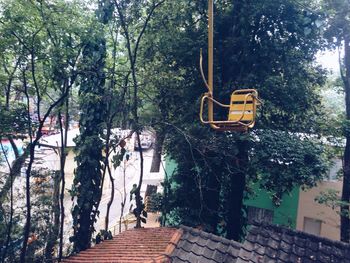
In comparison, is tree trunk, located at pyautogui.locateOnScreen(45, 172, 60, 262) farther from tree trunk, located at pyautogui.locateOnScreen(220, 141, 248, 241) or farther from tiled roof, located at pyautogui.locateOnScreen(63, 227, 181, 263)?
tree trunk, located at pyautogui.locateOnScreen(220, 141, 248, 241)

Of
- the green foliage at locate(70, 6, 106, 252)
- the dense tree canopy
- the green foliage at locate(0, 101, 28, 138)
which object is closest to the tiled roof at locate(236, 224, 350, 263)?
the dense tree canopy

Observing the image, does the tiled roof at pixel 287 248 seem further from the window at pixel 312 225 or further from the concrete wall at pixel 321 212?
the window at pixel 312 225

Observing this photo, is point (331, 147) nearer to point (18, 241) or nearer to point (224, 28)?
point (224, 28)

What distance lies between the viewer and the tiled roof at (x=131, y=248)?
16.7 feet

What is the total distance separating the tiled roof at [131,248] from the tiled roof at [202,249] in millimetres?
203

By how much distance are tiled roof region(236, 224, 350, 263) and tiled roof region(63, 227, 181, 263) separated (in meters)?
1.07

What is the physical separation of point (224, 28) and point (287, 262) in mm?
5939

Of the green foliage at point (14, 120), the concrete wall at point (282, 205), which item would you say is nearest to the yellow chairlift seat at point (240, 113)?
the green foliage at point (14, 120)

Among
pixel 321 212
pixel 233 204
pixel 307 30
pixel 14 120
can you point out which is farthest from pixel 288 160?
pixel 14 120

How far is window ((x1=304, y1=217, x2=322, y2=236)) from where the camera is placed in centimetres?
1042

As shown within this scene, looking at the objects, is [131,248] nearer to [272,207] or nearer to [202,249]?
[202,249]

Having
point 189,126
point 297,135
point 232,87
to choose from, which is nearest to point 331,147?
point 297,135

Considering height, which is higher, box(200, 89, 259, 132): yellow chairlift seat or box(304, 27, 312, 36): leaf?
box(304, 27, 312, 36): leaf

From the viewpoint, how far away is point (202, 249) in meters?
4.18
